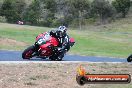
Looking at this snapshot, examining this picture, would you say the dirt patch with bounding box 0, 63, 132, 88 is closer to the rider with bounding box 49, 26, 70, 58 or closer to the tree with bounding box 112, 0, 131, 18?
the rider with bounding box 49, 26, 70, 58

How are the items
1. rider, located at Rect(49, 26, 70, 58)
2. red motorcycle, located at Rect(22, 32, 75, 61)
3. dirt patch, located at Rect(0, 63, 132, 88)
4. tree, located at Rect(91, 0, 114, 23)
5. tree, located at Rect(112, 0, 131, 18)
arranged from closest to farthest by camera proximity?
1. dirt patch, located at Rect(0, 63, 132, 88)
2. red motorcycle, located at Rect(22, 32, 75, 61)
3. rider, located at Rect(49, 26, 70, 58)
4. tree, located at Rect(91, 0, 114, 23)
5. tree, located at Rect(112, 0, 131, 18)

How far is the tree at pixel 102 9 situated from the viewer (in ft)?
250

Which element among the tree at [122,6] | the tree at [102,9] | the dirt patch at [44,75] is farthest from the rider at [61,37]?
the tree at [122,6]

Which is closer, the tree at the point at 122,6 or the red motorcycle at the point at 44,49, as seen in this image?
the red motorcycle at the point at 44,49

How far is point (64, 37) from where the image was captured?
747 inches

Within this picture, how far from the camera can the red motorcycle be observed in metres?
18.3

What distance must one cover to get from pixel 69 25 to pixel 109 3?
9690 mm

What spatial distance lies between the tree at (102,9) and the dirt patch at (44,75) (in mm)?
60938

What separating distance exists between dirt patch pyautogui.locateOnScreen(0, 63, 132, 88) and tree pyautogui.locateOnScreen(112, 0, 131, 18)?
62284 millimetres

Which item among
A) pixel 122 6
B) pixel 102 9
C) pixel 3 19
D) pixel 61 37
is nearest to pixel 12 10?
pixel 3 19

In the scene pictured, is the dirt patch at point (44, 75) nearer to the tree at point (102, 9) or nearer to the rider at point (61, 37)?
the rider at point (61, 37)

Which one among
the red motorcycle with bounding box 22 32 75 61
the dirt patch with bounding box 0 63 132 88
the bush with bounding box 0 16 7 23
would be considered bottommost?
the bush with bounding box 0 16 7 23

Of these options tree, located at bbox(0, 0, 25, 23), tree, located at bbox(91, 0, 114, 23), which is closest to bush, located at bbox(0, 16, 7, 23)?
tree, located at bbox(0, 0, 25, 23)

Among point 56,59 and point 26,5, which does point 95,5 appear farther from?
point 56,59
